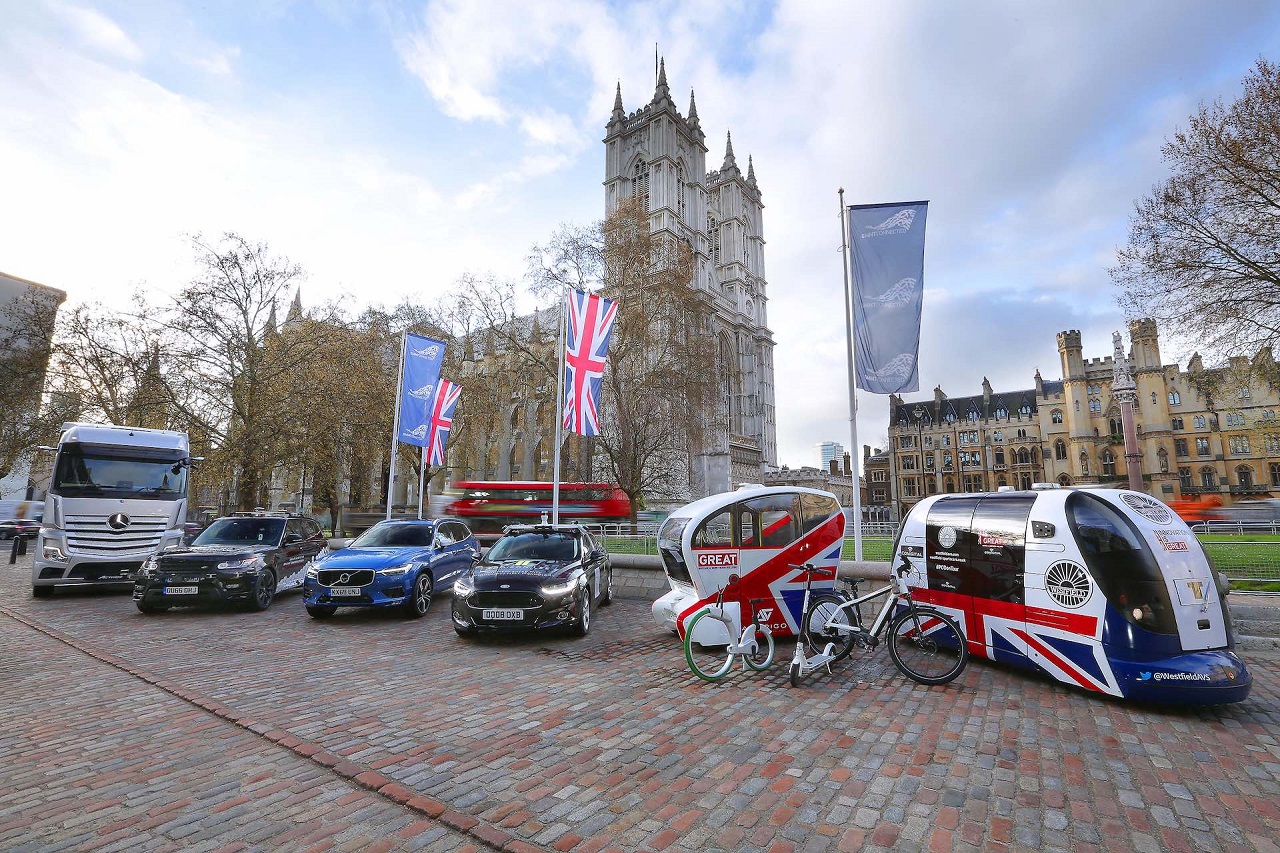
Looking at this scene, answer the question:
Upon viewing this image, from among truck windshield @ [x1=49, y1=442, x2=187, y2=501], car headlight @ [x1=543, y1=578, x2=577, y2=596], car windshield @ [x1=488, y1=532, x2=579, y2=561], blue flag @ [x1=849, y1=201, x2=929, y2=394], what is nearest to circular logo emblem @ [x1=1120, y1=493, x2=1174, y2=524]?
blue flag @ [x1=849, y1=201, x2=929, y2=394]

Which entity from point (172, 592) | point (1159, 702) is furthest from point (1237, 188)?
point (172, 592)

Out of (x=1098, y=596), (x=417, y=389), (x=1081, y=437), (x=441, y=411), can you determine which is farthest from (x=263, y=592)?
(x=1081, y=437)

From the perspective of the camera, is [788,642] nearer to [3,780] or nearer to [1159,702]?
[1159,702]

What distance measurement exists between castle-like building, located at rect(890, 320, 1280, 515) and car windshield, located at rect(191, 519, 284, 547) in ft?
197

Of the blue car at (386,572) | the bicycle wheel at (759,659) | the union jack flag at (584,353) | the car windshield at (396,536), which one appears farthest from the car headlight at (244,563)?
the bicycle wheel at (759,659)

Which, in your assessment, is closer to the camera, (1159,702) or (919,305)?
(1159,702)

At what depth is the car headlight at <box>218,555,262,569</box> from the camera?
36.2ft

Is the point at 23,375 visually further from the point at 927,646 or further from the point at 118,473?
the point at 927,646

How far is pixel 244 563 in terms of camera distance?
11.2 metres

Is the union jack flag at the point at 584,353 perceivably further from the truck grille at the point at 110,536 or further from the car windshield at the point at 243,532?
the truck grille at the point at 110,536

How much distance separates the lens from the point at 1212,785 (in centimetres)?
389

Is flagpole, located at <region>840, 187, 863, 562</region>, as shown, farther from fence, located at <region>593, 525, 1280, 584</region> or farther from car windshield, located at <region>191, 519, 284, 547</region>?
car windshield, located at <region>191, 519, 284, 547</region>

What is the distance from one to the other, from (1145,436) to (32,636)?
79.5 m

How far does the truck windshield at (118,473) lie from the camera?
43.4 ft
